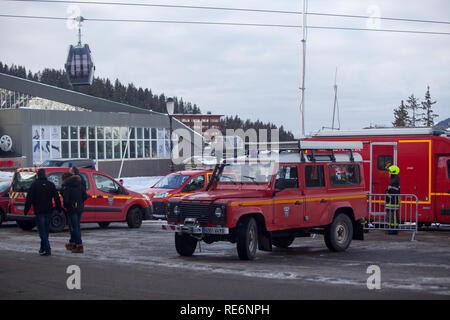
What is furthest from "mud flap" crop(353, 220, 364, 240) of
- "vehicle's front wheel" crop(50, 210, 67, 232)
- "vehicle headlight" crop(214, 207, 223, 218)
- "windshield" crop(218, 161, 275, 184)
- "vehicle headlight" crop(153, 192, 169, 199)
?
"vehicle's front wheel" crop(50, 210, 67, 232)

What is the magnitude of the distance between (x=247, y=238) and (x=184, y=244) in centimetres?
157

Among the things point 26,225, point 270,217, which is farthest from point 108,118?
point 270,217

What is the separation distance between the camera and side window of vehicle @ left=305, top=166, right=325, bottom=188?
45.3 ft

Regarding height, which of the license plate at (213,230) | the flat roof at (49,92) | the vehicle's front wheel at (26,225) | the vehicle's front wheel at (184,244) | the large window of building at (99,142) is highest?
the flat roof at (49,92)

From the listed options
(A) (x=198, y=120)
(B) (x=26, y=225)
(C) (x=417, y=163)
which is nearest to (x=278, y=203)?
(C) (x=417, y=163)

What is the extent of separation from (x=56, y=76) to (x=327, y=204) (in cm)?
12076

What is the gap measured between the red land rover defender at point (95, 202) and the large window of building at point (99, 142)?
2896cm

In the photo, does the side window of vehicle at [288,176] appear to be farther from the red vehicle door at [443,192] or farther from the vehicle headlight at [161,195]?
the vehicle headlight at [161,195]

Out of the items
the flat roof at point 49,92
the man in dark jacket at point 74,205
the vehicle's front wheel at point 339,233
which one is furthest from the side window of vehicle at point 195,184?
the flat roof at point 49,92

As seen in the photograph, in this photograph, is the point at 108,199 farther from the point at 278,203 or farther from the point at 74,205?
the point at 278,203

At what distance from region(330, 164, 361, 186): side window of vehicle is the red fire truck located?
14.5 ft

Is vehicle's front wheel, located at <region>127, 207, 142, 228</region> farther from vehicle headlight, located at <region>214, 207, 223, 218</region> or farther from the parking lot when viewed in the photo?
vehicle headlight, located at <region>214, 207, 223, 218</region>

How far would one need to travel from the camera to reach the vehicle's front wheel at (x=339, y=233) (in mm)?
14094
